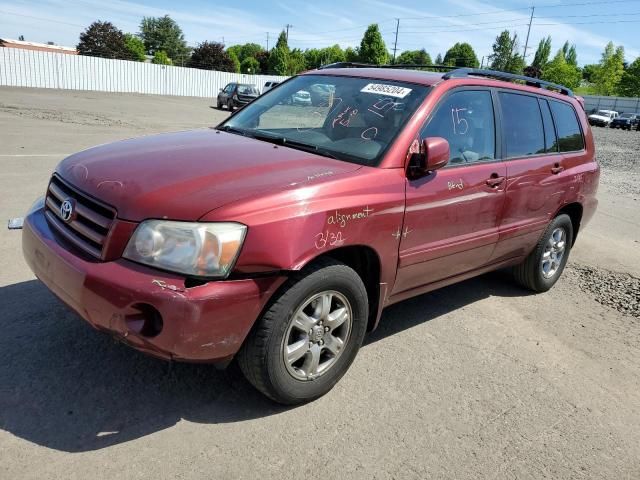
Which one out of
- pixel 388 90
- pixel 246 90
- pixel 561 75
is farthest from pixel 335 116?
pixel 561 75

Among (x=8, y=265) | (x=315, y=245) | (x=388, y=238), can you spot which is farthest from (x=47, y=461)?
(x=8, y=265)

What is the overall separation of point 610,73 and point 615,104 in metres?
21.4

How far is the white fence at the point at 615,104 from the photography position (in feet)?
225

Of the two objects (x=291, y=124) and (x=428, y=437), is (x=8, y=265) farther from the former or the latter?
(x=428, y=437)

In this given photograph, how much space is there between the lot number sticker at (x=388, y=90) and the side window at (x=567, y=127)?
2.01 metres

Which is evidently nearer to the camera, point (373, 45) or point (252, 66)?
point (373, 45)

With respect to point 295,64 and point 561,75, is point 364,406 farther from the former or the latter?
point 561,75

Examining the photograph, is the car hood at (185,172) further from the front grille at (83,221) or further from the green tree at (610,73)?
the green tree at (610,73)

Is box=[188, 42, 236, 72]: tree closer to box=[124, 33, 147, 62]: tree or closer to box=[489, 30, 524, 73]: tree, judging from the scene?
box=[124, 33, 147, 62]: tree

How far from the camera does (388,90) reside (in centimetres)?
372

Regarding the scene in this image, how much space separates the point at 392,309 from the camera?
4434 millimetres

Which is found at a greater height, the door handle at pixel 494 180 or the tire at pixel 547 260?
the door handle at pixel 494 180

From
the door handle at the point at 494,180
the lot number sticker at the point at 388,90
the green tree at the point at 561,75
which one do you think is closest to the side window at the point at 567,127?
the door handle at the point at 494,180

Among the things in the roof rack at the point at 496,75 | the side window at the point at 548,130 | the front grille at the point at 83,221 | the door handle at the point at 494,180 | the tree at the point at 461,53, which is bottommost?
the front grille at the point at 83,221
